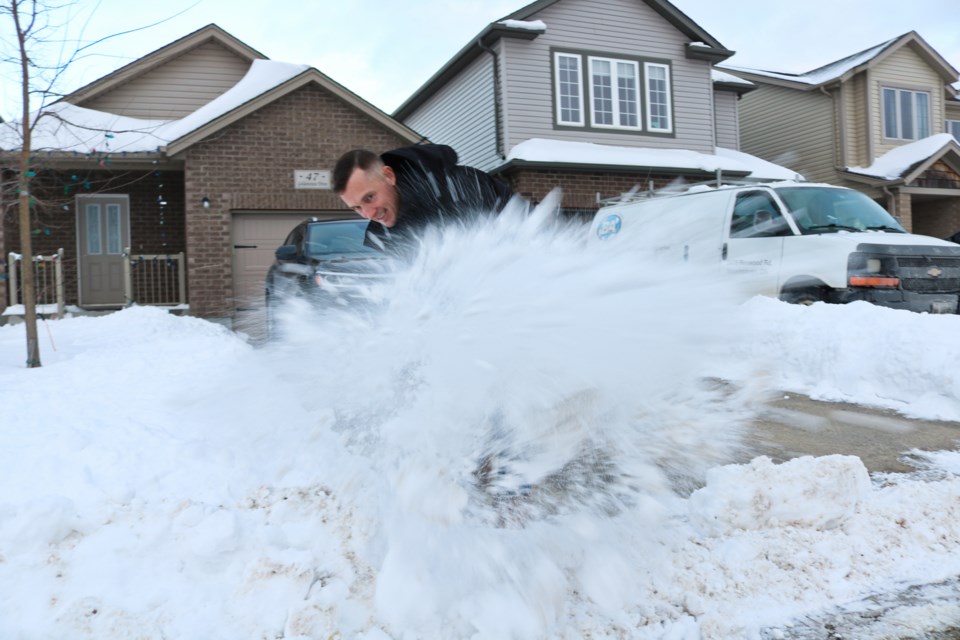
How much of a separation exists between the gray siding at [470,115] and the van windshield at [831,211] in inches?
305

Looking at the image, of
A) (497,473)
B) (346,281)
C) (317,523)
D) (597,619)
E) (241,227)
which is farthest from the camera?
(241,227)

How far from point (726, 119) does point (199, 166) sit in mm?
12807

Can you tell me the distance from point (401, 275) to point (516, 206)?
1.98 feet

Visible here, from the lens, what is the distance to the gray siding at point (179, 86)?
577 inches

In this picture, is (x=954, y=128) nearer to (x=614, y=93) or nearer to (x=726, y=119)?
(x=726, y=119)

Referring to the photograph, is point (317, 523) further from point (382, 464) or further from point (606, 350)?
point (606, 350)

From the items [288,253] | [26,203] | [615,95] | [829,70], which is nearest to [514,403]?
[26,203]

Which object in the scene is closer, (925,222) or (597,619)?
(597,619)

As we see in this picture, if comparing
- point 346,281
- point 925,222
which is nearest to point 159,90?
point 346,281

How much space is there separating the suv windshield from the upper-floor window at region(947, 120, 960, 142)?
23.3 meters

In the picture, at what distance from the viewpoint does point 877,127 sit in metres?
19.8

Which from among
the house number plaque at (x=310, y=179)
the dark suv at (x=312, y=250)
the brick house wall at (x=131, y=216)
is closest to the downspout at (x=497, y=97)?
the house number plaque at (x=310, y=179)

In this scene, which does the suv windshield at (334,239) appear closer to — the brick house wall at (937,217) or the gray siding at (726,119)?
the gray siding at (726,119)

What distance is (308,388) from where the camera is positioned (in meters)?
3.04
